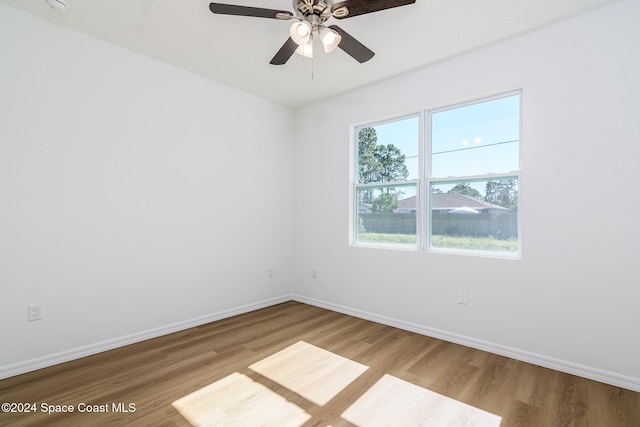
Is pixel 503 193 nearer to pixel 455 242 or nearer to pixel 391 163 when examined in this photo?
pixel 455 242

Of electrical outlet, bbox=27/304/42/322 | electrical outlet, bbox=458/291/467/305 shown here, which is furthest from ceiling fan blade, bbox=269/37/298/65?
electrical outlet, bbox=27/304/42/322

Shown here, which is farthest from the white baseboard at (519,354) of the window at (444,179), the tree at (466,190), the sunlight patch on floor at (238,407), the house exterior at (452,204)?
the sunlight patch on floor at (238,407)

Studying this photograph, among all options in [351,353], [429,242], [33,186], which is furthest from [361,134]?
[33,186]

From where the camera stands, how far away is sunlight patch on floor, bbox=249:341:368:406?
209 centimetres

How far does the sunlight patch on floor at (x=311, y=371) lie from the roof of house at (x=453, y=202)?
1.73m

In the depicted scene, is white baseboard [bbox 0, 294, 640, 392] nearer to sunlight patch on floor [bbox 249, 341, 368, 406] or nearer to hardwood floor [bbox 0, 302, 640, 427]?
hardwood floor [bbox 0, 302, 640, 427]

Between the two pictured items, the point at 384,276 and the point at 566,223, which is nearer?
the point at 566,223

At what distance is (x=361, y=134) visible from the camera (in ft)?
12.4

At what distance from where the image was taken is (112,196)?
2732mm

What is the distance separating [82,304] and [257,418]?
1866 mm

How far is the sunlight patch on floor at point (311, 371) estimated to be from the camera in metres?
2.09

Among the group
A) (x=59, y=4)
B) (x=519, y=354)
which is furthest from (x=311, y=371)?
(x=59, y=4)

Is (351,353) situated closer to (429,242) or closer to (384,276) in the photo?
(384,276)

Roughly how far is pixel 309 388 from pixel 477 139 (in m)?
2.63
